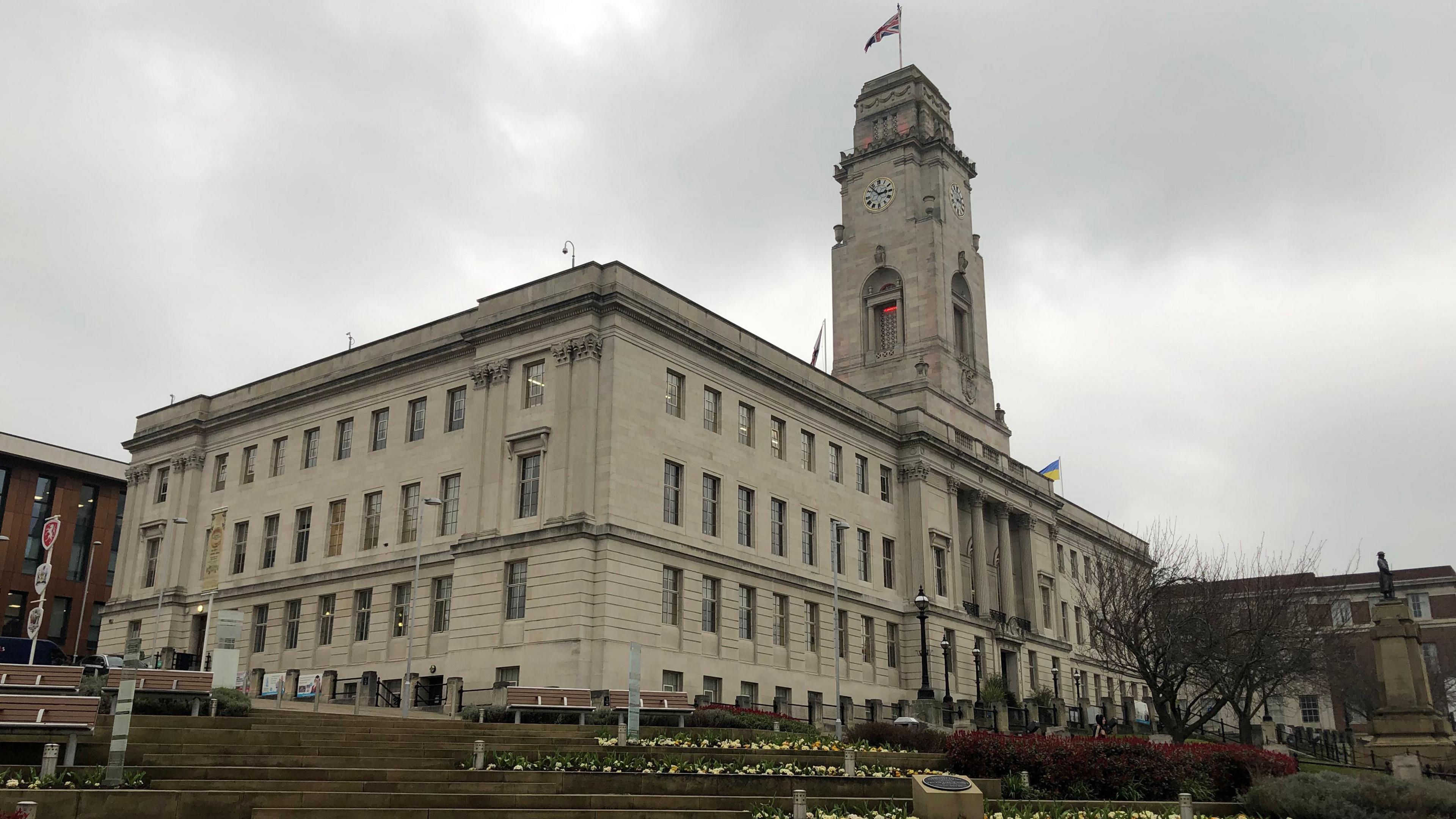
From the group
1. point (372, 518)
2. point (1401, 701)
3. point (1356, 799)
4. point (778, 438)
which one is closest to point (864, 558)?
point (778, 438)

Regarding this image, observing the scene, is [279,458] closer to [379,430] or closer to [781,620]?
[379,430]

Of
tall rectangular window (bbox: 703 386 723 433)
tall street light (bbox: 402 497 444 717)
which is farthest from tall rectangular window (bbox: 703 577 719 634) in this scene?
tall street light (bbox: 402 497 444 717)

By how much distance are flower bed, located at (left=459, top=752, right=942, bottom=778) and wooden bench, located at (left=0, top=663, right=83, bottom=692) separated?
8.14 m

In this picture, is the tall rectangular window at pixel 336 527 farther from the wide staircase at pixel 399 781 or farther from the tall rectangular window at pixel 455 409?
the wide staircase at pixel 399 781

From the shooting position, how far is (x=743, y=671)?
158 feet

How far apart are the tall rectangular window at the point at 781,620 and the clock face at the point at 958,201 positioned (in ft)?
105

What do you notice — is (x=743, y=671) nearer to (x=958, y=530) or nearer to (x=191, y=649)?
(x=958, y=530)

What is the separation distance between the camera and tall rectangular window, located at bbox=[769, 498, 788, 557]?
52219 mm

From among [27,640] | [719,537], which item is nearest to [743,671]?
[719,537]

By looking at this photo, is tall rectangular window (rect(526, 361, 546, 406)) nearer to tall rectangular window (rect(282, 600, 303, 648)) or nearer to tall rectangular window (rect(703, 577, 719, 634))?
tall rectangular window (rect(703, 577, 719, 634))

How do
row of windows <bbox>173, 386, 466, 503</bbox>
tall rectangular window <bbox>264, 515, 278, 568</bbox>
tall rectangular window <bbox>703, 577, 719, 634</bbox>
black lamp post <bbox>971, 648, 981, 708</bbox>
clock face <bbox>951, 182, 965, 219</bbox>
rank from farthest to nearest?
clock face <bbox>951, 182, 965, 219</bbox>, black lamp post <bbox>971, 648, 981, 708</bbox>, tall rectangular window <bbox>264, 515, 278, 568</bbox>, row of windows <bbox>173, 386, 466, 503</bbox>, tall rectangular window <bbox>703, 577, 719, 634</bbox>

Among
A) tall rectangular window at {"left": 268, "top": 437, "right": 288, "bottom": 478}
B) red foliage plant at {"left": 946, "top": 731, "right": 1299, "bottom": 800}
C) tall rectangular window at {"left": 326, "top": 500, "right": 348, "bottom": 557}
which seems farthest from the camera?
tall rectangular window at {"left": 268, "top": 437, "right": 288, "bottom": 478}

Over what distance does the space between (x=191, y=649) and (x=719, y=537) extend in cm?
2874

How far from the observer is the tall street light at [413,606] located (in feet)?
142
